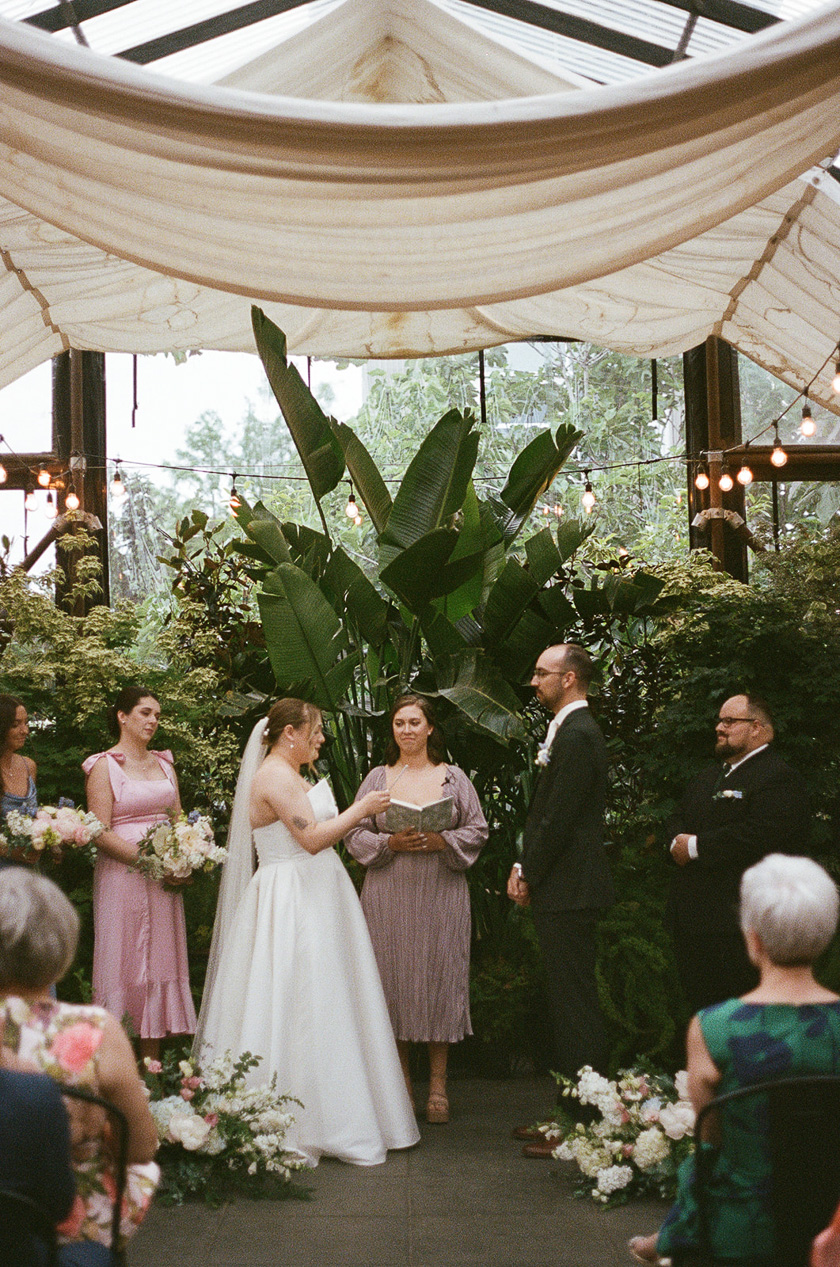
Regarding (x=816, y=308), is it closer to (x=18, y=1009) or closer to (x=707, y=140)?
(x=707, y=140)

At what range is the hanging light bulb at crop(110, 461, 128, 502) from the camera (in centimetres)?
809

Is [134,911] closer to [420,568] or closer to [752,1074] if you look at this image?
[420,568]

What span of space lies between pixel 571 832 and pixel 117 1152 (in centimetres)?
252

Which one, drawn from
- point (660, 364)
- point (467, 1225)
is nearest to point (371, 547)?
point (660, 364)

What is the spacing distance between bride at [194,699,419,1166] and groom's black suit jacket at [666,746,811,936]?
48.9 inches

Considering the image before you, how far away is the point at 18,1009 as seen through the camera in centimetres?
207

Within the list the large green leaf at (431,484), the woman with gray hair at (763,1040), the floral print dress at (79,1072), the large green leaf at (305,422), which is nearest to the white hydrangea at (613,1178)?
the woman with gray hair at (763,1040)

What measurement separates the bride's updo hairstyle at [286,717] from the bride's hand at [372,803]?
1.30ft

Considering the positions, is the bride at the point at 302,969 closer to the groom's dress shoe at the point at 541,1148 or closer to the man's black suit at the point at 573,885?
the groom's dress shoe at the point at 541,1148

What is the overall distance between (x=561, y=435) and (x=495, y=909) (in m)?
2.40

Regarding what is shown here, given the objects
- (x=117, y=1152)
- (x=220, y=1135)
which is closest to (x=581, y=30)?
(x=220, y=1135)

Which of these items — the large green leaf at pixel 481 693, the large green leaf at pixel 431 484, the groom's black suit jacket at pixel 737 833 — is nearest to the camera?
the groom's black suit jacket at pixel 737 833

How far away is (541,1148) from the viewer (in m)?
4.38

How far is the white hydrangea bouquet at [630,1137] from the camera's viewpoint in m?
3.74
